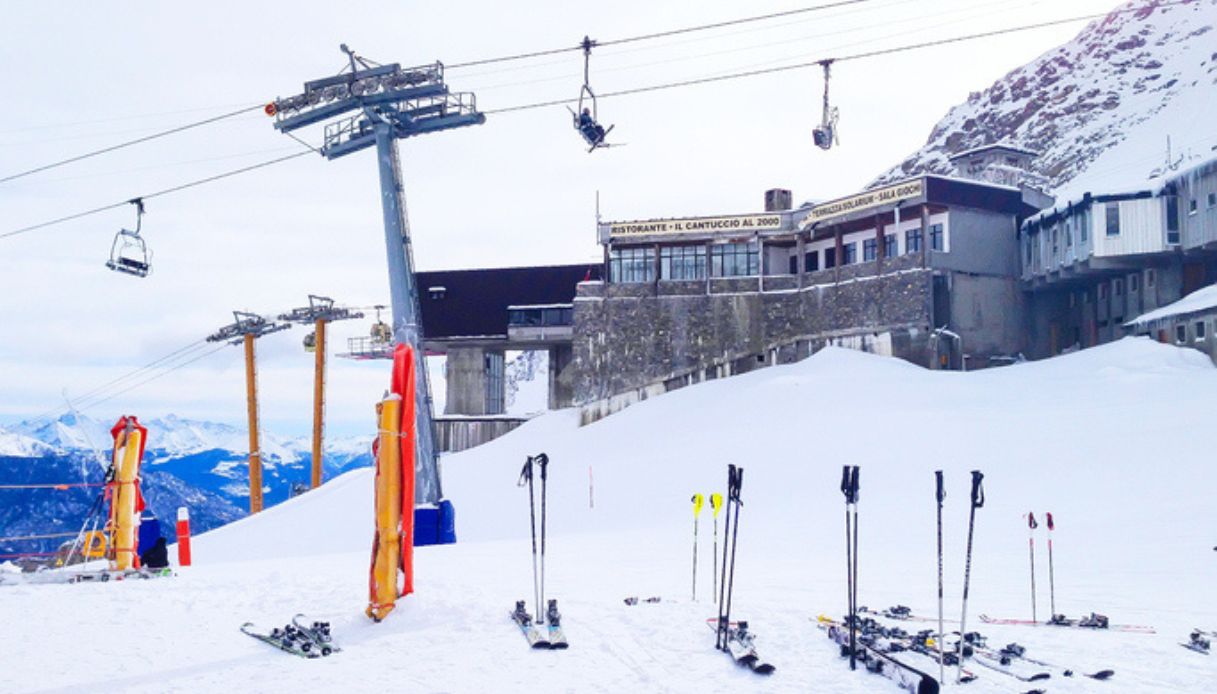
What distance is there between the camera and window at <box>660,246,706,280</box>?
51.8 metres

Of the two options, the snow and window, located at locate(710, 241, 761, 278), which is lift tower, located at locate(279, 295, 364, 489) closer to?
window, located at locate(710, 241, 761, 278)

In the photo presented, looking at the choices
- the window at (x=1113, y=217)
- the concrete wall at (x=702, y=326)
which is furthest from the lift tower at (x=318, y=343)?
the window at (x=1113, y=217)

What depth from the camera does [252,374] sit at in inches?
2035

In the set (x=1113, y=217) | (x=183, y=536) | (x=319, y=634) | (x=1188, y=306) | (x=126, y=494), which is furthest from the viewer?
(x=1113, y=217)

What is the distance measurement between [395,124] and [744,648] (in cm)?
1502

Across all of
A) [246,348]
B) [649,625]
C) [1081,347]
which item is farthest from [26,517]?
[649,625]

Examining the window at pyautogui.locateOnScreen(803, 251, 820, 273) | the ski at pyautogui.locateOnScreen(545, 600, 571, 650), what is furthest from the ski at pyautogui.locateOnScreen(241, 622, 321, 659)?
the window at pyautogui.locateOnScreen(803, 251, 820, 273)

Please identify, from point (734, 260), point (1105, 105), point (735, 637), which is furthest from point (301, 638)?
point (1105, 105)

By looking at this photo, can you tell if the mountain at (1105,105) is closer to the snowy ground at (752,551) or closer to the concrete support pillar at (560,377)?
the concrete support pillar at (560,377)

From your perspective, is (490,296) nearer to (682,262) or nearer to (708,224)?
(682,262)

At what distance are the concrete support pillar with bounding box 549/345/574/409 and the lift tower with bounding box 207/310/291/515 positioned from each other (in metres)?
14.9

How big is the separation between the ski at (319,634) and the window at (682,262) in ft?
138

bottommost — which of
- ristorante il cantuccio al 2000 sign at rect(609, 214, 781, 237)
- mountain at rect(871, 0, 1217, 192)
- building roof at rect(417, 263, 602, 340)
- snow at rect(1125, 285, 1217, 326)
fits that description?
snow at rect(1125, 285, 1217, 326)

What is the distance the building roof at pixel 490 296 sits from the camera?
193 ft
